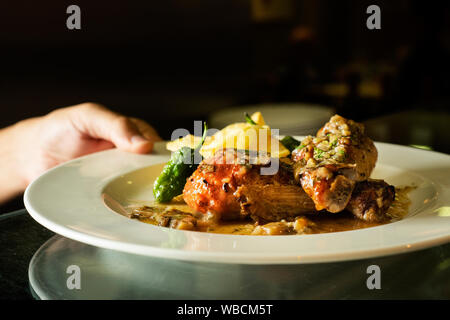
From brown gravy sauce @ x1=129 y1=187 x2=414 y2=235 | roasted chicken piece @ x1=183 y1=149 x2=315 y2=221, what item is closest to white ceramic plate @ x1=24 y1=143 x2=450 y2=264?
brown gravy sauce @ x1=129 y1=187 x2=414 y2=235

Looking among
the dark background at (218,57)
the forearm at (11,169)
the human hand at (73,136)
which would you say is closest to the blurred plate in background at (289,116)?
the dark background at (218,57)

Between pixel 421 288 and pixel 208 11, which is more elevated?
pixel 208 11

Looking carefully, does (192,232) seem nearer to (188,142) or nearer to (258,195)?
(258,195)

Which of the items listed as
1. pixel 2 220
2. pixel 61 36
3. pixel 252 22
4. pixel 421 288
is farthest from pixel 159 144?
pixel 252 22

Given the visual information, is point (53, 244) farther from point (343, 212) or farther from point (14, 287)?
point (343, 212)

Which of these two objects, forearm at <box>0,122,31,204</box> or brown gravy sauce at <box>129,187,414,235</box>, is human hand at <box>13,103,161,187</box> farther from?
brown gravy sauce at <box>129,187,414,235</box>
